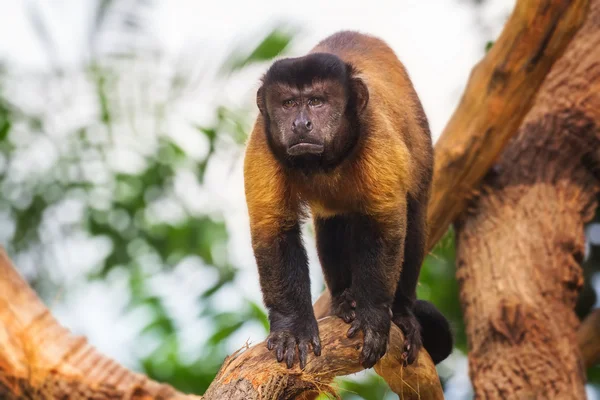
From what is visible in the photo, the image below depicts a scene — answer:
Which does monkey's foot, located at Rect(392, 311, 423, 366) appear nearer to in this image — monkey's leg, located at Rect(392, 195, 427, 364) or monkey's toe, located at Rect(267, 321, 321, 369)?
monkey's leg, located at Rect(392, 195, 427, 364)

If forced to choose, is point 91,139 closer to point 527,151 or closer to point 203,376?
point 203,376

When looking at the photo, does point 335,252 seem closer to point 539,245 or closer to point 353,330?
point 353,330

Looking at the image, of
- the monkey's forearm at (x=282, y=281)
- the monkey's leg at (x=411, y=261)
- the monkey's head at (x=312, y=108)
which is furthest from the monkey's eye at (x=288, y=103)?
the monkey's leg at (x=411, y=261)

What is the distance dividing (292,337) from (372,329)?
48 cm

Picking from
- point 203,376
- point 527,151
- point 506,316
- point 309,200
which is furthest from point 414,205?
point 203,376

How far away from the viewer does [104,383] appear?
19.7 feet

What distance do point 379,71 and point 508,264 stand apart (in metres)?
2.73

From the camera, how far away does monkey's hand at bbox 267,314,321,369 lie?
13.0 ft

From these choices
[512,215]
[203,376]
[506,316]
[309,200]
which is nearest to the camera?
[309,200]

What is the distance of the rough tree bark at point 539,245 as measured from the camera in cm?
636

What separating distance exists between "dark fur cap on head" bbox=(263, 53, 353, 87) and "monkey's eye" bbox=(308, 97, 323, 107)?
94mm

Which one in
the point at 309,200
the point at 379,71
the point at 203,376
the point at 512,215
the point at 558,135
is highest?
the point at 379,71

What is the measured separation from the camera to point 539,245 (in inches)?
271

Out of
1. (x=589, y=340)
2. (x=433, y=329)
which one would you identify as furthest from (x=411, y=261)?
(x=589, y=340)
